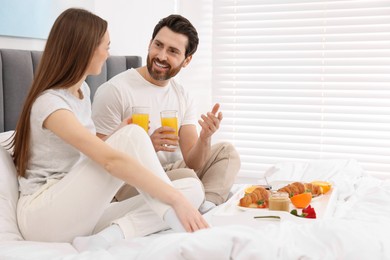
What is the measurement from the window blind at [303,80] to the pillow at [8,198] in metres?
2.86

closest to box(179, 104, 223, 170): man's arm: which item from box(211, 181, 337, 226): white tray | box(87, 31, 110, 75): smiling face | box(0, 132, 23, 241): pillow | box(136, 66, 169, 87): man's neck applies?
box(136, 66, 169, 87): man's neck

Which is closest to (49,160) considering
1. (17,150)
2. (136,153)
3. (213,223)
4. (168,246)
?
(17,150)

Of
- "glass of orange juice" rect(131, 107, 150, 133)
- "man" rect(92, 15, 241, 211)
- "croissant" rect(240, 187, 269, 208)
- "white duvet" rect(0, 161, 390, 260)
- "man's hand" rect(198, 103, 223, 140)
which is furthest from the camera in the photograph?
"man" rect(92, 15, 241, 211)

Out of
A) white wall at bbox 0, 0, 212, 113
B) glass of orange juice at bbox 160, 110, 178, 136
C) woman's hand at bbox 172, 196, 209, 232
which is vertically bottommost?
woman's hand at bbox 172, 196, 209, 232

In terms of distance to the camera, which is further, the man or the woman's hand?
the man

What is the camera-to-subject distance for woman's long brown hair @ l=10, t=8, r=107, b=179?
6.89ft

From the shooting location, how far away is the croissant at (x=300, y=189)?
243cm

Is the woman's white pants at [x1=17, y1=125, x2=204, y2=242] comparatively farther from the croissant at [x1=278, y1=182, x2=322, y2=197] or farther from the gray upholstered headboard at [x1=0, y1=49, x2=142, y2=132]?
the gray upholstered headboard at [x1=0, y1=49, x2=142, y2=132]

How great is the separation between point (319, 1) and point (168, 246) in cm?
348

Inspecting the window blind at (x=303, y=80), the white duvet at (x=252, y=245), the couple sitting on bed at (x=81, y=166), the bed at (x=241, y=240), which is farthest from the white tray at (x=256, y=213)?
the window blind at (x=303, y=80)

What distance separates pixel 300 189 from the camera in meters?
2.47

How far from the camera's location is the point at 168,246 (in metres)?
1.46

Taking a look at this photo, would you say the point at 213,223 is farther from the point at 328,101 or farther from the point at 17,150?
the point at 328,101

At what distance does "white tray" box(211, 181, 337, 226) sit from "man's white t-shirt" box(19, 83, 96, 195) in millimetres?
573
